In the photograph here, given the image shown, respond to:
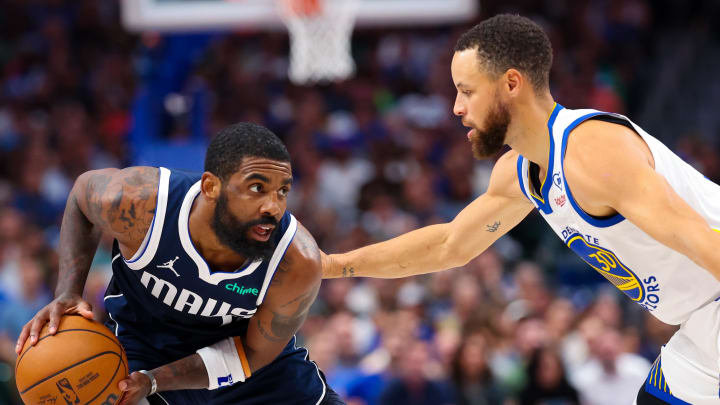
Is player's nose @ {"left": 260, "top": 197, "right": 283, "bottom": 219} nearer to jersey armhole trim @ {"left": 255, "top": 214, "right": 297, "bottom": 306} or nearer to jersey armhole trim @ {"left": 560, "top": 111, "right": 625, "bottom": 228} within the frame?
jersey armhole trim @ {"left": 255, "top": 214, "right": 297, "bottom": 306}

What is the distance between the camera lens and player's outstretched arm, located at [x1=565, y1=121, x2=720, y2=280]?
2.63 m

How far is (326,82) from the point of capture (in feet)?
33.4

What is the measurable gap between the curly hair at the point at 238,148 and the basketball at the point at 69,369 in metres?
0.78

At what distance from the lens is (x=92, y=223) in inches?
140

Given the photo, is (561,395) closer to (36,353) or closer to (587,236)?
(587,236)

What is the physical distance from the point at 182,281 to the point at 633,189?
173cm

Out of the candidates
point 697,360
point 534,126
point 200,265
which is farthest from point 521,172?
point 200,265

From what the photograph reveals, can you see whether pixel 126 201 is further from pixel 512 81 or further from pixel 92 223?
pixel 512 81

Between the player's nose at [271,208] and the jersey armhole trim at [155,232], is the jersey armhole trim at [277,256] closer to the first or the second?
the player's nose at [271,208]

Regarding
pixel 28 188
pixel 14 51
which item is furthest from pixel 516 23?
pixel 14 51

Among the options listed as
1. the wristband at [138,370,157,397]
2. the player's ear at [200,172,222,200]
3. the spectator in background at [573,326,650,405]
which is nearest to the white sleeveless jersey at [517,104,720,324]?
the player's ear at [200,172,222,200]

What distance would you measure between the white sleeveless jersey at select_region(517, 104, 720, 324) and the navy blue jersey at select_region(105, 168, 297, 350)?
107 centimetres

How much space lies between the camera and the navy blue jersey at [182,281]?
3352 millimetres

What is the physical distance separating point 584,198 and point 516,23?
0.71 m
